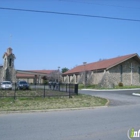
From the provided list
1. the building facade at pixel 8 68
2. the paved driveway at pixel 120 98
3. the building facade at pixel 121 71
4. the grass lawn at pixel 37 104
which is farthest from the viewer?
the building facade at pixel 8 68

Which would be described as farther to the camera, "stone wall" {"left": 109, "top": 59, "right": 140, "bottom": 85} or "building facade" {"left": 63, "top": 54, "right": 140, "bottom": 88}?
"stone wall" {"left": 109, "top": 59, "right": 140, "bottom": 85}

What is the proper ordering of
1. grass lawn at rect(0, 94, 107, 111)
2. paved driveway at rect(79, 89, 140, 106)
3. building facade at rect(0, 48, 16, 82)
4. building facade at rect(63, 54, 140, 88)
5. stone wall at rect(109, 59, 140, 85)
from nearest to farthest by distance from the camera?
grass lawn at rect(0, 94, 107, 111) < paved driveway at rect(79, 89, 140, 106) < building facade at rect(63, 54, 140, 88) < stone wall at rect(109, 59, 140, 85) < building facade at rect(0, 48, 16, 82)

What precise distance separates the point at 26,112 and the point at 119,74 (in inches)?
1401

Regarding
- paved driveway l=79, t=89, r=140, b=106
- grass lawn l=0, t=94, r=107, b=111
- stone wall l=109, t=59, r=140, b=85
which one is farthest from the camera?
stone wall l=109, t=59, r=140, b=85

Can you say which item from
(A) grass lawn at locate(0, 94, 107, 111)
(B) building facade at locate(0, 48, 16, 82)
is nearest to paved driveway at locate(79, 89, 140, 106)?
(A) grass lawn at locate(0, 94, 107, 111)

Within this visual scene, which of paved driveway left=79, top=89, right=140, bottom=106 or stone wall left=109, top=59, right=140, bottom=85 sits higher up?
stone wall left=109, top=59, right=140, bottom=85

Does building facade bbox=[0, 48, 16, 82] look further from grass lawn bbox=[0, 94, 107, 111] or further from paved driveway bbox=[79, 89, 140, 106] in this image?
grass lawn bbox=[0, 94, 107, 111]

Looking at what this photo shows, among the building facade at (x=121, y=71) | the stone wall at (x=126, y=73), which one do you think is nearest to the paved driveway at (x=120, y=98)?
the building facade at (x=121, y=71)

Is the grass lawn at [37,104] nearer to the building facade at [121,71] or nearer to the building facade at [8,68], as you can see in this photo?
the building facade at [121,71]

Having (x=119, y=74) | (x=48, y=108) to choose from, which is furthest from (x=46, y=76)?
(x=48, y=108)

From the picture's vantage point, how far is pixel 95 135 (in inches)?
258

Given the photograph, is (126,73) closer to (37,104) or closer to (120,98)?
(120,98)

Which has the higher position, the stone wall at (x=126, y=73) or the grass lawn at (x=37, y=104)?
the stone wall at (x=126, y=73)

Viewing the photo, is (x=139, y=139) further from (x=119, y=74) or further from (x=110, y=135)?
(x=119, y=74)
